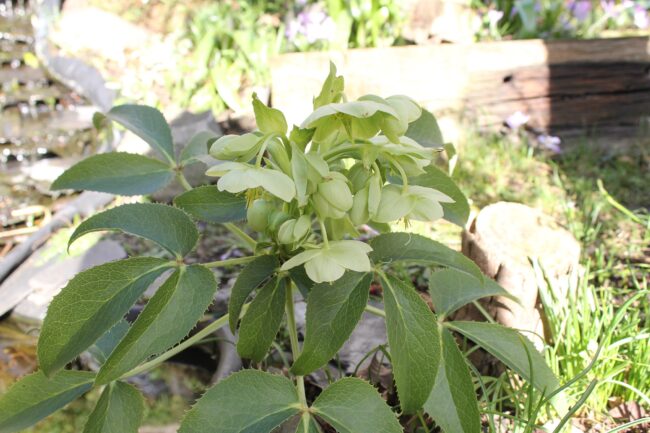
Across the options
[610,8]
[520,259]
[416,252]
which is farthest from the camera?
[610,8]

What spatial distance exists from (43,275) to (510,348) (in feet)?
5.02

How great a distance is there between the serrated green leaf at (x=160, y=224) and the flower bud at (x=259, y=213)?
90 millimetres

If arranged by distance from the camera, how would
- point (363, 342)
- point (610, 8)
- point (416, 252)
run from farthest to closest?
point (610, 8)
point (363, 342)
point (416, 252)

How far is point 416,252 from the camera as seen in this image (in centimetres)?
96

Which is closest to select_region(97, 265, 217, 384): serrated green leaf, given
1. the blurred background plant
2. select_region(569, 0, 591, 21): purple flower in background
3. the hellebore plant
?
the hellebore plant

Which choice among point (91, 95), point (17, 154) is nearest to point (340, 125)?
point (17, 154)

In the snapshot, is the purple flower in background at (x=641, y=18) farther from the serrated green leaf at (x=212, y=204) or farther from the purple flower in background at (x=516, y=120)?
the serrated green leaf at (x=212, y=204)

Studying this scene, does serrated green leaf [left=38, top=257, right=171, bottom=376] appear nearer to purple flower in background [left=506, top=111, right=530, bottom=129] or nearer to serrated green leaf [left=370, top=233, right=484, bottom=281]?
serrated green leaf [left=370, top=233, right=484, bottom=281]

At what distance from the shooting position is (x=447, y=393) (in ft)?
3.28

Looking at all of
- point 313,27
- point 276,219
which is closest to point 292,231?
point 276,219

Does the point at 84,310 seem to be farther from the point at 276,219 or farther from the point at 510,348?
the point at 510,348

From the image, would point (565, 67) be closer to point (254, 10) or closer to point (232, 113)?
point (232, 113)

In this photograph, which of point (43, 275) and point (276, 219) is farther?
point (43, 275)

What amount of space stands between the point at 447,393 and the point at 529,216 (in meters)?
0.77
